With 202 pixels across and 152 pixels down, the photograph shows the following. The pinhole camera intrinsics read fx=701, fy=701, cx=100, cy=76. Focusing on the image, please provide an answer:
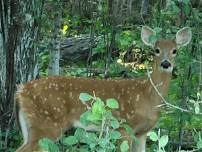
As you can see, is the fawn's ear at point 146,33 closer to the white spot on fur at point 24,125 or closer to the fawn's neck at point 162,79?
the fawn's neck at point 162,79

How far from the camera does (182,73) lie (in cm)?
838

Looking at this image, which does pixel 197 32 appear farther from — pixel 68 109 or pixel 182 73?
pixel 68 109

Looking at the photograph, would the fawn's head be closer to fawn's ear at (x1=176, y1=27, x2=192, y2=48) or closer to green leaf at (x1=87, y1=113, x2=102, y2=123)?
fawn's ear at (x1=176, y1=27, x2=192, y2=48)

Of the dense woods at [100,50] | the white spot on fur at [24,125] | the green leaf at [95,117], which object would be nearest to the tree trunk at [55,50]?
the dense woods at [100,50]

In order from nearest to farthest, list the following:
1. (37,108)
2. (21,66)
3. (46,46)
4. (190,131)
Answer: (37,108) < (21,66) < (190,131) < (46,46)

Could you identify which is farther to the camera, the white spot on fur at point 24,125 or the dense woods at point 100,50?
the dense woods at point 100,50

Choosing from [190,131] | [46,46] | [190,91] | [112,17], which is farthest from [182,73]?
[46,46]

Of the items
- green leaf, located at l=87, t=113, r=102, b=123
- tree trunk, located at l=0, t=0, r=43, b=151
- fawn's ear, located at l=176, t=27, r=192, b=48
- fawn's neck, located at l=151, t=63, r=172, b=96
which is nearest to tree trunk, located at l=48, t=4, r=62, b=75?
tree trunk, located at l=0, t=0, r=43, b=151

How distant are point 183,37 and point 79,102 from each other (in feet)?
4.72

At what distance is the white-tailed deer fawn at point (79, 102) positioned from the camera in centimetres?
718

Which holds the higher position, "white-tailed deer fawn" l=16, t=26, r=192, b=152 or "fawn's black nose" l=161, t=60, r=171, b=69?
"fawn's black nose" l=161, t=60, r=171, b=69

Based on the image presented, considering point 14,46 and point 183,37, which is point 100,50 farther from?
point 183,37

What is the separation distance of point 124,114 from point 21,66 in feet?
4.68

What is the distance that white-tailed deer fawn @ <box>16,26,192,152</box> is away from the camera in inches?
283
